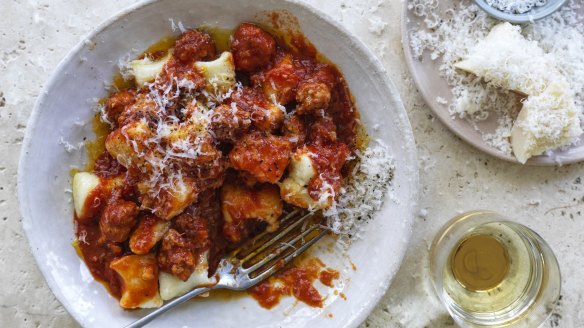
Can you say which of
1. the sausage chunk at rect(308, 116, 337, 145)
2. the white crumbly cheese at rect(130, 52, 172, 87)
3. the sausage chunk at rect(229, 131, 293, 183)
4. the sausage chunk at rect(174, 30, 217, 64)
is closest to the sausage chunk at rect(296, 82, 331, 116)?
the sausage chunk at rect(308, 116, 337, 145)

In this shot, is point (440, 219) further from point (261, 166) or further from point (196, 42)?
point (196, 42)

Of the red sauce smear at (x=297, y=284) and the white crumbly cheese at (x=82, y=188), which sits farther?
the red sauce smear at (x=297, y=284)

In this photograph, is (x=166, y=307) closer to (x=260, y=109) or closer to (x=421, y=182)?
(x=260, y=109)

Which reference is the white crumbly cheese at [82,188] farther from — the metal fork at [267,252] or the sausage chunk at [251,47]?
the sausage chunk at [251,47]

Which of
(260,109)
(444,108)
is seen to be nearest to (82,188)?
(260,109)

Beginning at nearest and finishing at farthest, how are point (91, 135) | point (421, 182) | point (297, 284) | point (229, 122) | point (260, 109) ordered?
point (229, 122) < point (260, 109) < point (91, 135) < point (297, 284) < point (421, 182)

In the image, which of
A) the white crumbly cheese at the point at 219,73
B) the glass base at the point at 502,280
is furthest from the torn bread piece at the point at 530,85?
the white crumbly cheese at the point at 219,73

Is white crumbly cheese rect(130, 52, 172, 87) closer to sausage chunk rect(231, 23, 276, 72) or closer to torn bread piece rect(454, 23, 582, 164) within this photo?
sausage chunk rect(231, 23, 276, 72)
